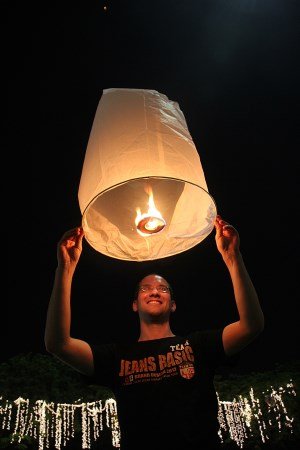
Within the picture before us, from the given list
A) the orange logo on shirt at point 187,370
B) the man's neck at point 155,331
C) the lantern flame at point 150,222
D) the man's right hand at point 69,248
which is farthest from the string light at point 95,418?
the lantern flame at point 150,222

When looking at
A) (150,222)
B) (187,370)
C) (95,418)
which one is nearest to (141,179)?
(150,222)

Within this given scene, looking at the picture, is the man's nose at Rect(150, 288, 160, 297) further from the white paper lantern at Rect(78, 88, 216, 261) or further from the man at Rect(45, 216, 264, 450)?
the white paper lantern at Rect(78, 88, 216, 261)

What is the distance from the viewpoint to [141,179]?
A: 2.05m

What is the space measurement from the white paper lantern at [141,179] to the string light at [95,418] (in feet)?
29.2

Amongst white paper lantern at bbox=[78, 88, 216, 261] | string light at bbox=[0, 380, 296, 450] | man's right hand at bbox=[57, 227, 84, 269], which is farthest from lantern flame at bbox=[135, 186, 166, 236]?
string light at bbox=[0, 380, 296, 450]

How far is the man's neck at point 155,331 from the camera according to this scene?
270 cm

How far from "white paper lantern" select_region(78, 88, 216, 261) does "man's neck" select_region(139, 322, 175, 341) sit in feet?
2.06

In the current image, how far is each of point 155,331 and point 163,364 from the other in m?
0.37

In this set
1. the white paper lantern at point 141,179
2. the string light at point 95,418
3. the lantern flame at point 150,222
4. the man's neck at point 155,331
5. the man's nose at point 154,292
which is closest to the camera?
the white paper lantern at point 141,179

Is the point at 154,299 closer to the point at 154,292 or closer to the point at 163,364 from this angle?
the point at 154,292

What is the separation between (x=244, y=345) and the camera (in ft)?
7.81

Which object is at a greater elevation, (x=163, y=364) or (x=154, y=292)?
(x=154, y=292)

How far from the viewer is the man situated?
6.73 ft

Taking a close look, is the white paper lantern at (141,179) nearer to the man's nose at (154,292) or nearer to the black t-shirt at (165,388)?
the man's nose at (154,292)
